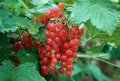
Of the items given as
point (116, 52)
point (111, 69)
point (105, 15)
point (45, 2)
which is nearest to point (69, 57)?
point (105, 15)

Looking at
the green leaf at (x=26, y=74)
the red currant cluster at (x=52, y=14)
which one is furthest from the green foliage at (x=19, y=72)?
the red currant cluster at (x=52, y=14)

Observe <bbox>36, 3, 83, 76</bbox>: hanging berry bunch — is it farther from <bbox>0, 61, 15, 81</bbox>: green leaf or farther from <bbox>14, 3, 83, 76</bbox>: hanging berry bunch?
<bbox>0, 61, 15, 81</bbox>: green leaf

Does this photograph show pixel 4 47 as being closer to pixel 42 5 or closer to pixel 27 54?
pixel 27 54

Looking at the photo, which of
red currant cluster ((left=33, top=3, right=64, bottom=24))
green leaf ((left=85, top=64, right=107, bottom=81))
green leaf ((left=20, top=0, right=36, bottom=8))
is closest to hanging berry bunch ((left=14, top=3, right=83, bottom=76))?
red currant cluster ((left=33, top=3, right=64, bottom=24))

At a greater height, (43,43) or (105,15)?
(105,15)

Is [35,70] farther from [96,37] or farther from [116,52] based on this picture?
[116,52]

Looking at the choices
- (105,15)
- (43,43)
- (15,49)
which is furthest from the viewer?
(15,49)
